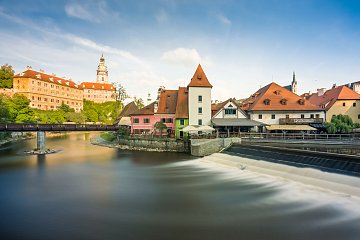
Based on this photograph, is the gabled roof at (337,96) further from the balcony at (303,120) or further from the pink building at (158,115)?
the pink building at (158,115)

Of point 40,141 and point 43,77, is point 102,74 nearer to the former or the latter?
point 43,77

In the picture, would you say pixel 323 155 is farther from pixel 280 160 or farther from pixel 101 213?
pixel 101 213

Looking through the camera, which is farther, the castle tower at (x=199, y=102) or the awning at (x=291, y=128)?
the castle tower at (x=199, y=102)

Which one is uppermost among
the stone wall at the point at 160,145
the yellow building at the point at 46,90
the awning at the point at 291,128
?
the yellow building at the point at 46,90

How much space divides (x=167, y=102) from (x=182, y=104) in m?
3.44

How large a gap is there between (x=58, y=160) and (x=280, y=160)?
27180mm

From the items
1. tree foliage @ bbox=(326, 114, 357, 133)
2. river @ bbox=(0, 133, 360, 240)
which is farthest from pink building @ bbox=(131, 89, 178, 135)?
tree foliage @ bbox=(326, 114, 357, 133)

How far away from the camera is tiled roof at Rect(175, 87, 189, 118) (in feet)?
127

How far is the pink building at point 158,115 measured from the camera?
1587 inches

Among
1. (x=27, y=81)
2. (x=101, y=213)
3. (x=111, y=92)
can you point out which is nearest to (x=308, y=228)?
(x=101, y=213)

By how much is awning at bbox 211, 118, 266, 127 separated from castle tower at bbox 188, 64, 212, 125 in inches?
75.3

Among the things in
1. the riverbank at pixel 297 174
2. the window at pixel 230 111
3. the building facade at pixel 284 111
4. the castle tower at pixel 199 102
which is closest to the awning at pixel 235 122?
the window at pixel 230 111

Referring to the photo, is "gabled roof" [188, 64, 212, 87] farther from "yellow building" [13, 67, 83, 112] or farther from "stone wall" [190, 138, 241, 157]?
"yellow building" [13, 67, 83, 112]

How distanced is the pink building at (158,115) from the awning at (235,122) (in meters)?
7.99
